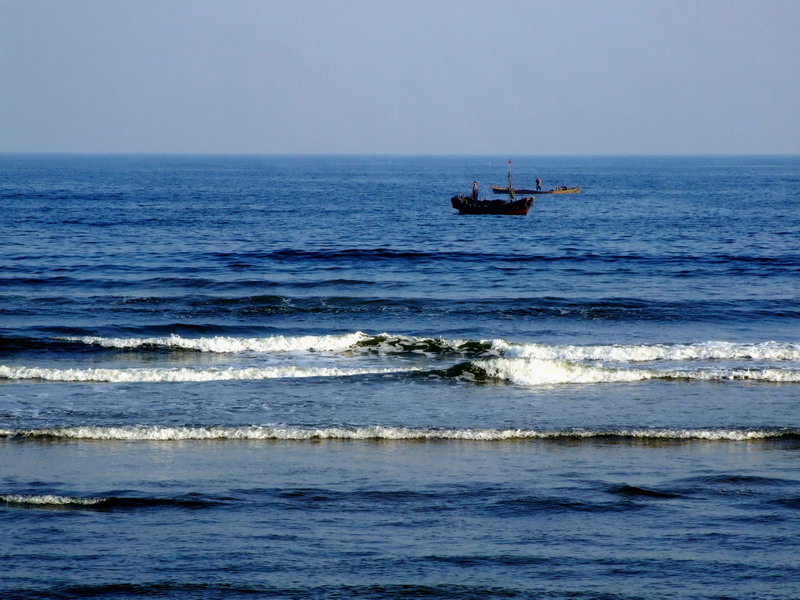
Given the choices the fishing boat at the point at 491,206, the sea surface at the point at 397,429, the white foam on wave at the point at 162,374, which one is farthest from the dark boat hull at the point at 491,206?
the white foam on wave at the point at 162,374

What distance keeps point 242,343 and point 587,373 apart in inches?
326

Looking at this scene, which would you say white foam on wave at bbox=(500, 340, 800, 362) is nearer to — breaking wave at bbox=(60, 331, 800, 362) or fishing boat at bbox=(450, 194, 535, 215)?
breaking wave at bbox=(60, 331, 800, 362)

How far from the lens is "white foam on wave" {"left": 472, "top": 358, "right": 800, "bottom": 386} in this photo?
720 inches

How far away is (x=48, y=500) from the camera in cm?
1081

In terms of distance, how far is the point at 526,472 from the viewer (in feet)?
39.9

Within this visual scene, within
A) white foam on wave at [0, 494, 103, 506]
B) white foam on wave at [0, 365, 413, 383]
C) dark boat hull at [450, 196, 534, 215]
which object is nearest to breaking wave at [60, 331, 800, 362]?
white foam on wave at [0, 365, 413, 383]

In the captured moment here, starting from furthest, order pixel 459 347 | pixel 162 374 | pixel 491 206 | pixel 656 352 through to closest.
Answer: pixel 491 206, pixel 459 347, pixel 656 352, pixel 162 374

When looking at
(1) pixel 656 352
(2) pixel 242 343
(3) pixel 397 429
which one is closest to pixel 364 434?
(3) pixel 397 429

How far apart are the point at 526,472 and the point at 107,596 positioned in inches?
227

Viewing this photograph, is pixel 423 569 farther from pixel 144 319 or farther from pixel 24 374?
pixel 144 319

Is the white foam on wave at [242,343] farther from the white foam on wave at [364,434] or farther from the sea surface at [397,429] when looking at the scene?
the white foam on wave at [364,434]

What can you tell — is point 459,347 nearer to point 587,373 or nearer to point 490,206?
point 587,373

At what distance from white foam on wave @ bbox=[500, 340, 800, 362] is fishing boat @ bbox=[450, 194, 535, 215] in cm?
4450

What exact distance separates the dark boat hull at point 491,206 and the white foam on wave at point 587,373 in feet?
154
